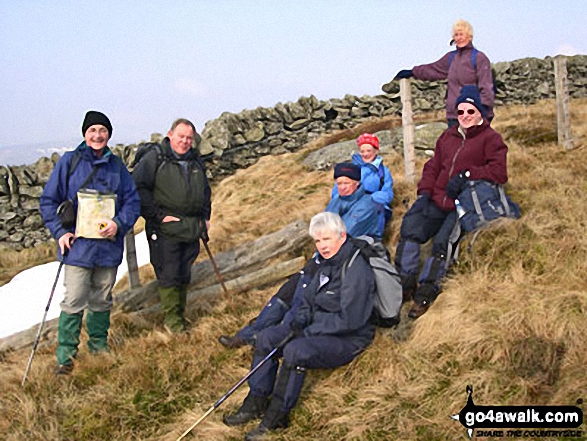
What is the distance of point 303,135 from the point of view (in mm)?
15328

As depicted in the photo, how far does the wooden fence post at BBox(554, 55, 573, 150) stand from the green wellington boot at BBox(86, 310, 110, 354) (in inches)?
319

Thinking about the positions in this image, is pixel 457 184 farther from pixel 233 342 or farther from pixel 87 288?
pixel 87 288

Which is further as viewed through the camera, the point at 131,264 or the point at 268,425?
the point at 131,264

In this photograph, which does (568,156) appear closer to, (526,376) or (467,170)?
(467,170)

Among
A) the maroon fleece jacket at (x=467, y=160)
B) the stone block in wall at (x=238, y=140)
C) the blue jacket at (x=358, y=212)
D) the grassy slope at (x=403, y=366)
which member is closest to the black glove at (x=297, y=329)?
the grassy slope at (x=403, y=366)

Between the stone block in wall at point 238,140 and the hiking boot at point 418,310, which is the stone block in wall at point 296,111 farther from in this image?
the hiking boot at point 418,310

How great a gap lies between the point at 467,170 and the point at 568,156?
159 inches

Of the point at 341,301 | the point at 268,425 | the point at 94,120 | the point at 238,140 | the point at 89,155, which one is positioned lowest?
the point at 268,425

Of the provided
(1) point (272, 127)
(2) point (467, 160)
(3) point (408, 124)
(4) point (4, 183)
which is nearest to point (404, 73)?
(3) point (408, 124)

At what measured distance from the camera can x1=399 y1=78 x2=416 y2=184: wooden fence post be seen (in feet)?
26.3

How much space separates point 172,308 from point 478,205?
3.54 m

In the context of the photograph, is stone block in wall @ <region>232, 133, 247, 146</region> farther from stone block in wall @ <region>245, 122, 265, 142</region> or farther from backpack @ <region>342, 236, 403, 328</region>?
backpack @ <region>342, 236, 403, 328</region>

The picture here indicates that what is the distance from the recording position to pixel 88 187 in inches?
192

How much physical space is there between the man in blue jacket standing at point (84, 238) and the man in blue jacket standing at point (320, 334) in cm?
187
